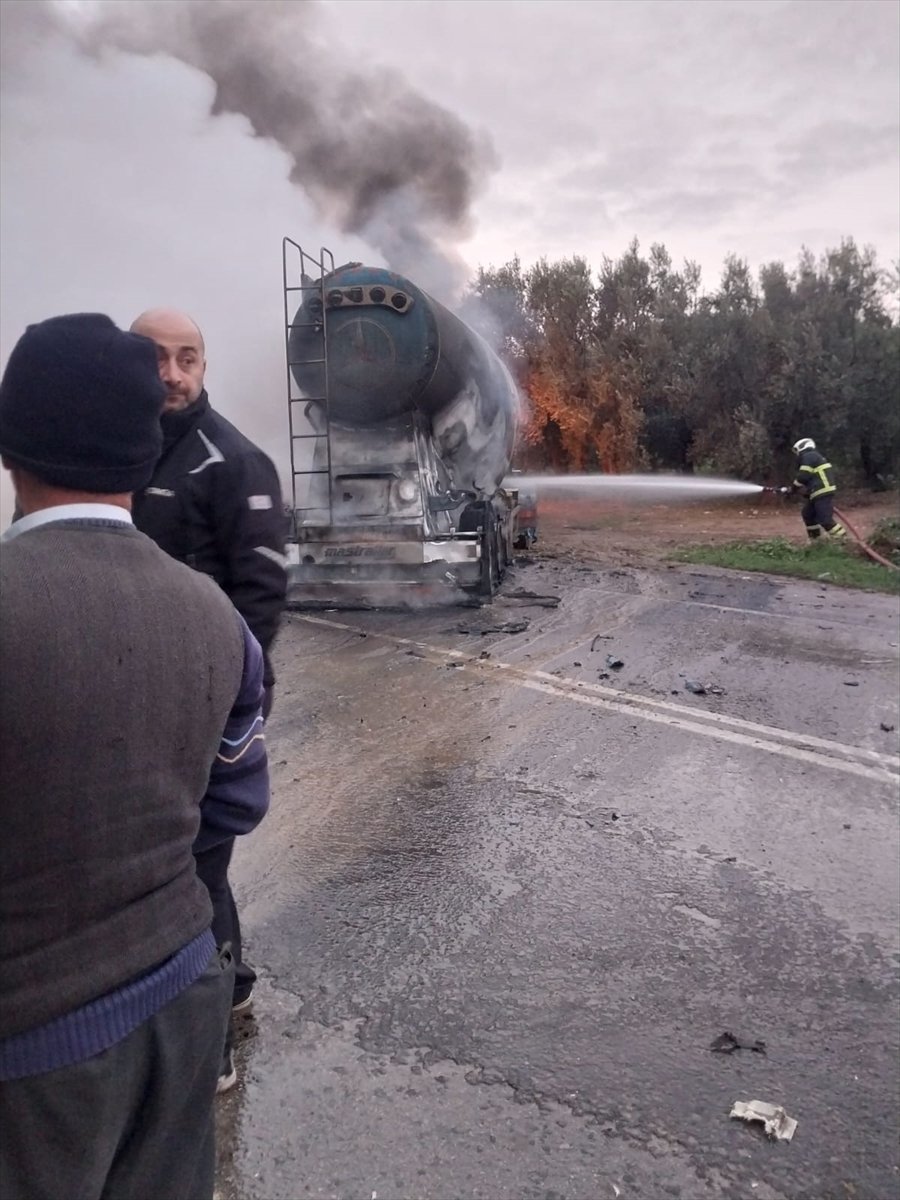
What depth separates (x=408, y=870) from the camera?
3768 millimetres

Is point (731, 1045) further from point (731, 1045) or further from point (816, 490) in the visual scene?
point (816, 490)

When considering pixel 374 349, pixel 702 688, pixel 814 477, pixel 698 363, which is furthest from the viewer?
pixel 698 363

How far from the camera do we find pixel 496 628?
8242 mm

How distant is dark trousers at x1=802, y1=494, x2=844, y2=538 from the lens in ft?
43.4

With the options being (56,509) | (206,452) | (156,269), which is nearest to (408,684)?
(206,452)

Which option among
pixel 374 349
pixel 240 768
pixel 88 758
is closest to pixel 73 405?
pixel 88 758

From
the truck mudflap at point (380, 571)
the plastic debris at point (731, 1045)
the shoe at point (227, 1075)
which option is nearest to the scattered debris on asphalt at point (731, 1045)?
the plastic debris at point (731, 1045)

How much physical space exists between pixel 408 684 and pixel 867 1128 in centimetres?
442

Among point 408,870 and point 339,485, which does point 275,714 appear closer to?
point 408,870

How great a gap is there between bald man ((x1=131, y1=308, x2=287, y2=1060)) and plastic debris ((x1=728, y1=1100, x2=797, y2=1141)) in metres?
1.47

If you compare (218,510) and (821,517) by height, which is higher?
(218,510)

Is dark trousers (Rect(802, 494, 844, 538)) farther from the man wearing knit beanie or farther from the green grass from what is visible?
the man wearing knit beanie

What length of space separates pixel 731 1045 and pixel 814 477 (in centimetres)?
1175

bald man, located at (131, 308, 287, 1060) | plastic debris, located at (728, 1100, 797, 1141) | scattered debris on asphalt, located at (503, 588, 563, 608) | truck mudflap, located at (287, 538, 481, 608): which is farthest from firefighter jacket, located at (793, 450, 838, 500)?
bald man, located at (131, 308, 287, 1060)
